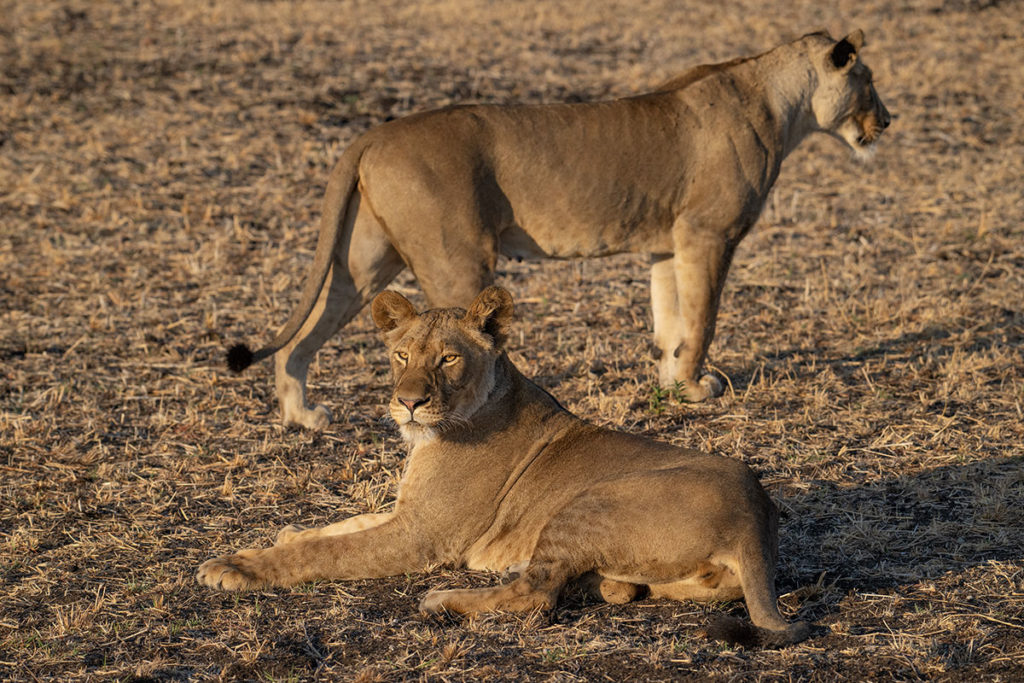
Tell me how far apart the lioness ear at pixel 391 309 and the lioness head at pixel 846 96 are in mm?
3522

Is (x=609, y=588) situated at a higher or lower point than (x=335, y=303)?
lower

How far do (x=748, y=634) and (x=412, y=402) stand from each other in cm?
132

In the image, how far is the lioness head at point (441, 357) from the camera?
443cm

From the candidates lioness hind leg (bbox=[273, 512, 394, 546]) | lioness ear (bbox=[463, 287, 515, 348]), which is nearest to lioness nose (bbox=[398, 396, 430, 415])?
lioness ear (bbox=[463, 287, 515, 348])

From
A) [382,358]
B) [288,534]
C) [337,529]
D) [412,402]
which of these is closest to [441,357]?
[412,402]

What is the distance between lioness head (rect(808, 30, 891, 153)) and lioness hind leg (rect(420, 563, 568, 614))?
13.0ft

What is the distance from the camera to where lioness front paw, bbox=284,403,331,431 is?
251 inches

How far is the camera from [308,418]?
637cm

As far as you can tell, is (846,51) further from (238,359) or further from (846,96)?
(238,359)

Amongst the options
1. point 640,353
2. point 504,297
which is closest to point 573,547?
point 504,297

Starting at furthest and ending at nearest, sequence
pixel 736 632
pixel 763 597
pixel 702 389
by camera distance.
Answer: pixel 702 389, pixel 763 597, pixel 736 632

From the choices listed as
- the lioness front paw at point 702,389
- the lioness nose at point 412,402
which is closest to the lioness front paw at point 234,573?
the lioness nose at point 412,402

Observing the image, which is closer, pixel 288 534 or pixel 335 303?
pixel 288 534

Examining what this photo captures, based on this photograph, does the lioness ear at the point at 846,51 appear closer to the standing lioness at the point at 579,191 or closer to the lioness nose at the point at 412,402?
the standing lioness at the point at 579,191
